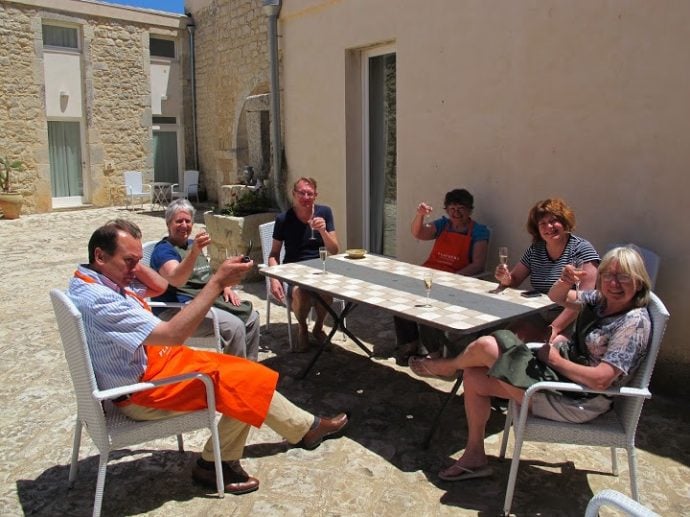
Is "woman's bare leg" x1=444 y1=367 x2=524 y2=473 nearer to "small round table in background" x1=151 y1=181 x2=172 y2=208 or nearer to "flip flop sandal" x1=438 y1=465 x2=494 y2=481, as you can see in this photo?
"flip flop sandal" x1=438 y1=465 x2=494 y2=481

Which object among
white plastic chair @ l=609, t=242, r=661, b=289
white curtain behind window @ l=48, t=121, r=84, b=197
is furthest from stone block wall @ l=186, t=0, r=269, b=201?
white plastic chair @ l=609, t=242, r=661, b=289

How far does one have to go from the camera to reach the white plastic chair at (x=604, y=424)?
8.12 ft

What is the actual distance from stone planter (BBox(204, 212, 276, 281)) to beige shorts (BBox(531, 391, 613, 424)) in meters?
4.50

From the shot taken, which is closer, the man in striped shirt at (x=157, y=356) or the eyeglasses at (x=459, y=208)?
the man in striped shirt at (x=157, y=356)

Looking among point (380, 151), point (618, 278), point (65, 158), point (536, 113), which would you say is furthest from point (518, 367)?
point (65, 158)

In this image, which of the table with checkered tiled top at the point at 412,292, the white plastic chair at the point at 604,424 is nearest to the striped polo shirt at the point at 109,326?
the table with checkered tiled top at the point at 412,292

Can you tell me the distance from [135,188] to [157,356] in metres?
13.0

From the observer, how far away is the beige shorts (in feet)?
8.43

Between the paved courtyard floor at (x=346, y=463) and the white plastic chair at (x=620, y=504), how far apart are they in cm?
126

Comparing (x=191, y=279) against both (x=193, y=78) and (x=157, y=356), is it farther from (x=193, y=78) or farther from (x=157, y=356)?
(x=193, y=78)

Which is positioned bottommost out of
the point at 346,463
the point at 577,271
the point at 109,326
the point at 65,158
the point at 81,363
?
the point at 346,463

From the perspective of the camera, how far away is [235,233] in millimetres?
6656

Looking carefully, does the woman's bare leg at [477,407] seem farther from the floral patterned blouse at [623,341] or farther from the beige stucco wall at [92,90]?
the beige stucco wall at [92,90]

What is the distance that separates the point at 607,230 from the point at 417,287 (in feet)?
4.59
